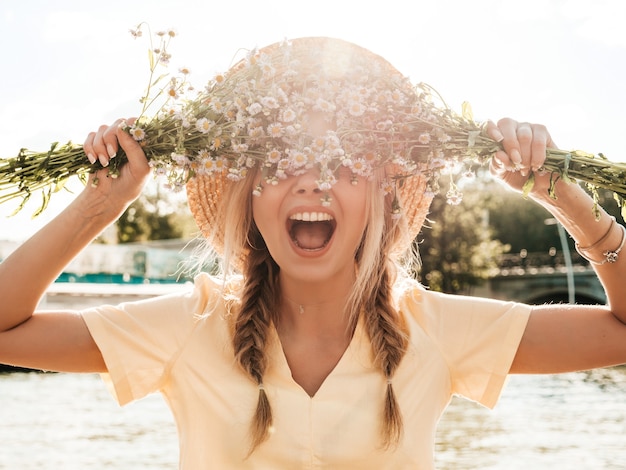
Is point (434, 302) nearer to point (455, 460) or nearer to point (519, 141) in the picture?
point (519, 141)

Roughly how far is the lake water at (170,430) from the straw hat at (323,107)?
12.9 metres

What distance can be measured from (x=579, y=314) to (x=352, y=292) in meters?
0.69

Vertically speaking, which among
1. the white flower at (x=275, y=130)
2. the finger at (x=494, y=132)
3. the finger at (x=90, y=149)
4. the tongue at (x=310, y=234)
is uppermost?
the finger at (x=494, y=132)

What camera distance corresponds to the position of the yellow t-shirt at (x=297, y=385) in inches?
93.2

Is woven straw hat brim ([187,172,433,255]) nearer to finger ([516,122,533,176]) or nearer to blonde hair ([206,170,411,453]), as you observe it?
blonde hair ([206,170,411,453])

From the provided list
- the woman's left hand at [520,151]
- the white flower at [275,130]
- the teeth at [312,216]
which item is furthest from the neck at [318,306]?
the woman's left hand at [520,151]

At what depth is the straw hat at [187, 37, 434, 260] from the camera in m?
2.39

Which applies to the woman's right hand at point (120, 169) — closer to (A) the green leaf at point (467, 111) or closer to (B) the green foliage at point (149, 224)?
(A) the green leaf at point (467, 111)

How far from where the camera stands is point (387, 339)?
2537 millimetres

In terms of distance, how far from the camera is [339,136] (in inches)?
95.5

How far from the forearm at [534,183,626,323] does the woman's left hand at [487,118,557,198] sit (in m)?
0.09

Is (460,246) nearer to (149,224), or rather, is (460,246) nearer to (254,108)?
(149,224)

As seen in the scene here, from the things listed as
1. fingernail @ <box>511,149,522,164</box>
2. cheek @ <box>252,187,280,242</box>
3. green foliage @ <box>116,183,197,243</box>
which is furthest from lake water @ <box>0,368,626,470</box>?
green foliage @ <box>116,183,197,243</box>

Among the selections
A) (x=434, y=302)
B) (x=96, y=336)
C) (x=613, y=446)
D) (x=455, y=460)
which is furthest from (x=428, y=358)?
(x=613, y=446)
